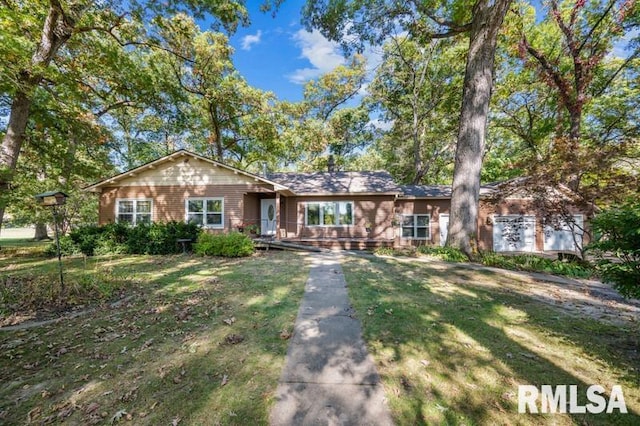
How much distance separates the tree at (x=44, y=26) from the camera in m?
7.46

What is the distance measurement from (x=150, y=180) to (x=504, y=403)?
54.9ft

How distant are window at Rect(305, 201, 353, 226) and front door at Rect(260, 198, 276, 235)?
202 cm

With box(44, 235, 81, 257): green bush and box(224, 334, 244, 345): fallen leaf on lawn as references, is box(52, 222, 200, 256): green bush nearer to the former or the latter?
box(44, 235, 81, 257): green bush

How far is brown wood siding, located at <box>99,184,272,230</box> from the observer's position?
14.1 m

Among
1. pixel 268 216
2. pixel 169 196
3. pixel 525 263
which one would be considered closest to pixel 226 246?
pixel 268 216

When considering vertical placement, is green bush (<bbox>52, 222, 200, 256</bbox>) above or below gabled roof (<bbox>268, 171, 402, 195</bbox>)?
below

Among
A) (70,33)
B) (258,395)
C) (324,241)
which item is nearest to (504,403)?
(258,395)

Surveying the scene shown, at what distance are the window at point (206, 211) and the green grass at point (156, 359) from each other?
8.49 metres

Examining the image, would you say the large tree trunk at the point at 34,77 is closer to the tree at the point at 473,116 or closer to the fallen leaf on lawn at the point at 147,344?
the fallen leaf on lawn at the point at 147,344

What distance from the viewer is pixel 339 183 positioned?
52.5 feet

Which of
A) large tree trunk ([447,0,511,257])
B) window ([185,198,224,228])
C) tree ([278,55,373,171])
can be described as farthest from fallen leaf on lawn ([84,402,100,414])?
tree ([278,55,373,171])

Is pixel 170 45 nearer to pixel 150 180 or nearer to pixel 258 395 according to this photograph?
pixel 150 180

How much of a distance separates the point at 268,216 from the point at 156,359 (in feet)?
41.6

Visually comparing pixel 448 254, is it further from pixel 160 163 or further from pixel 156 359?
pixel 160 163
